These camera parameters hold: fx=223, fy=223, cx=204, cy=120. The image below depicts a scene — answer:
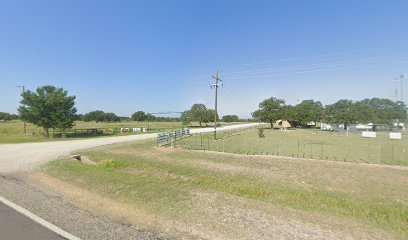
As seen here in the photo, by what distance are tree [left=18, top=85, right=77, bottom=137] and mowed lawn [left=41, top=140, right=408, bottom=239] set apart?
25.0 meters

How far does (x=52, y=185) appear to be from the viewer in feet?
26.6

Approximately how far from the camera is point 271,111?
2717 inches

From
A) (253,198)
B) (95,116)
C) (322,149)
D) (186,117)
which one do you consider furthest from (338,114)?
(95,116)

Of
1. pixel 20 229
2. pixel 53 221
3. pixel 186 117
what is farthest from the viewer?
pixel 186 117

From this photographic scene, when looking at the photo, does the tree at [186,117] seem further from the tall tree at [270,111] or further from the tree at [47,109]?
the tree at [47,109]

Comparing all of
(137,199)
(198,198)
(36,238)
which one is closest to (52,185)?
(137,199)

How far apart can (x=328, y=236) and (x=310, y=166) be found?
331 inches

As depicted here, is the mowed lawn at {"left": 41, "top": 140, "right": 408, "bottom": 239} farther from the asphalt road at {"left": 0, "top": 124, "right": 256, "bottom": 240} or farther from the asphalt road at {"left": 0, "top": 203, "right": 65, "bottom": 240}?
the asphalt road at {"left": 0, "top": 203, "right": 65, "bottom": 240}

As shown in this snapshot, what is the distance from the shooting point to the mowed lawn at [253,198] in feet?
15.9

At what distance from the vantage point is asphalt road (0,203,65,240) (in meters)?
4.30

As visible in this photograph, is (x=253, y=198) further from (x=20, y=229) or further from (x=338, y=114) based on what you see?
(x=338, y=114)

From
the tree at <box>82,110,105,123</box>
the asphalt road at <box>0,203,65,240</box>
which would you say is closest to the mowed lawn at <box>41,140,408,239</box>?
the asphalt road at <box>0,203,65,240</box>

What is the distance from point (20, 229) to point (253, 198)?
5.98 meters

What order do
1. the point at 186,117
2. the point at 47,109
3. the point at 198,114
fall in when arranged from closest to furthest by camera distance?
the point at 47,109, the point at 186,117, the point at 198,114
